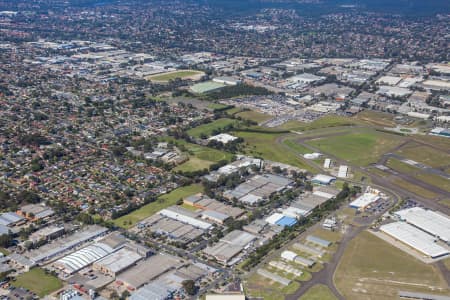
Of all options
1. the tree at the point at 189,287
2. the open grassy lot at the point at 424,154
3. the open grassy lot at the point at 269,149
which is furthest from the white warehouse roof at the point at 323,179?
the tree at the point at 189,287

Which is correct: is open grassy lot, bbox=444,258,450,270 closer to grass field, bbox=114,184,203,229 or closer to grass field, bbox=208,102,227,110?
grass field, bbox=114,184,203,229

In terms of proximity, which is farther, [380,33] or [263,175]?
[380,33]

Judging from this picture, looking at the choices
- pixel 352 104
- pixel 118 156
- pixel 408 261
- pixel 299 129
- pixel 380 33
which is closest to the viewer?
pixel 408 261

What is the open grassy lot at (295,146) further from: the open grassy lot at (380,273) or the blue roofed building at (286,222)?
the open grassy lot at (380,273)

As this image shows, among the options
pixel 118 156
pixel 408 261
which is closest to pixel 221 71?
pixel 118 156

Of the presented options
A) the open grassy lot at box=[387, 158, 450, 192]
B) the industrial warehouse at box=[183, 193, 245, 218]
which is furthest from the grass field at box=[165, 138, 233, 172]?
the open grassy lot at box=[387, 158, 450, 192]

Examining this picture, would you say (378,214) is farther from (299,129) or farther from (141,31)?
(141,31)

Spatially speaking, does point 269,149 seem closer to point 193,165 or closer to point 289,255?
point 193,165
